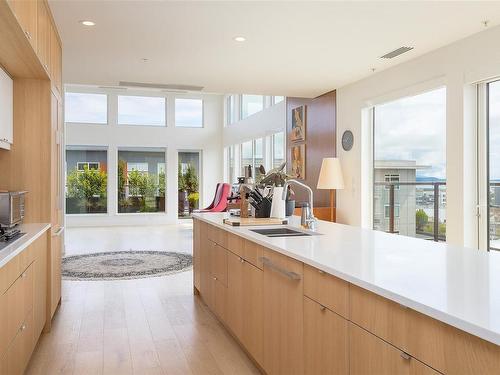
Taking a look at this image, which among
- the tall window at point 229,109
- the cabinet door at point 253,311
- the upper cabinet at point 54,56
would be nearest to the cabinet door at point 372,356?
the cabinet door at point 253,311

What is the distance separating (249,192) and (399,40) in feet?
7.02

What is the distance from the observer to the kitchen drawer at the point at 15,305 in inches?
82.8

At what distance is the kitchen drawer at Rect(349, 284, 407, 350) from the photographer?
55.5 inches

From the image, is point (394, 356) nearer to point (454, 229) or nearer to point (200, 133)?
point (454, 229)

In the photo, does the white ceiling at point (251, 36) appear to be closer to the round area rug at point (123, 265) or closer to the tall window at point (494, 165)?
the tall window at point (494, 165)

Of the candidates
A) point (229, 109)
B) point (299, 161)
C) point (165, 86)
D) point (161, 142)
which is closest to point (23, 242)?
point (165, 86)

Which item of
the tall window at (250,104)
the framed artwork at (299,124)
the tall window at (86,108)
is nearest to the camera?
the framed artwork at (299,124)

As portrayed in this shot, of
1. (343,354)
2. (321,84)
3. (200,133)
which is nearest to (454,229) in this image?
(321,84)

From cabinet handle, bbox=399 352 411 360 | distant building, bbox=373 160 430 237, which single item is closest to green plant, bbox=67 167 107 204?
distant building, bbox=373 160 430 237

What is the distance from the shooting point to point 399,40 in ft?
14.4

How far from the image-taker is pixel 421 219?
539cm

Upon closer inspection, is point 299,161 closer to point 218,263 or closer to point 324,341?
point 218,263

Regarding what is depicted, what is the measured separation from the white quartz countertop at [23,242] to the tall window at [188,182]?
872 cm

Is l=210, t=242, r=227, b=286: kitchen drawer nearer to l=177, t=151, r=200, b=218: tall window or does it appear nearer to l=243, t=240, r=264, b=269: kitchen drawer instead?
l=243, t=240, r=264, b=269: kitchen drawer
